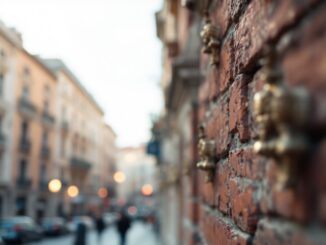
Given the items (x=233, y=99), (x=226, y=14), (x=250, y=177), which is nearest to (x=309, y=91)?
(x=250, y=177)

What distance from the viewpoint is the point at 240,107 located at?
188 centimetres

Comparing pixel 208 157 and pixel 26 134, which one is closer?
pixel 208 157

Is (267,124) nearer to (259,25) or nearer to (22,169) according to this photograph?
(259,25)

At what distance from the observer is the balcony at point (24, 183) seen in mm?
39241

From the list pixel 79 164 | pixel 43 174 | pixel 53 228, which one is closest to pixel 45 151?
pixel 43 174

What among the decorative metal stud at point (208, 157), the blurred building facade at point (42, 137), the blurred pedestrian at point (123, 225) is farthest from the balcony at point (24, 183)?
the decorative metal stud at point (208, 157)

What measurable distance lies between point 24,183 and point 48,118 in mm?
7810

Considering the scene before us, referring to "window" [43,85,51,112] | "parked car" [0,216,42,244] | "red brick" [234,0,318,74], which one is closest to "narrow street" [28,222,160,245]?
"parked car" [0,216,42,244]

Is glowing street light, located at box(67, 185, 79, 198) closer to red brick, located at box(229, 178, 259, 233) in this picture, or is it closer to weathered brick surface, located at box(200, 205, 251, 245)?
weathered brick surface, located at box(200, 205, 251, 245)

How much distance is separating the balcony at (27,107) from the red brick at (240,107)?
127 feet

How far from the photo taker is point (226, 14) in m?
2.39

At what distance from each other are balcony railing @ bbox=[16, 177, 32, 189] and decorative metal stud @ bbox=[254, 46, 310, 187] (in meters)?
39.4

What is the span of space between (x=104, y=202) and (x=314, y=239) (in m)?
67.6

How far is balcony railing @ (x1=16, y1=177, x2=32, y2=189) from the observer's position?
39.2m
